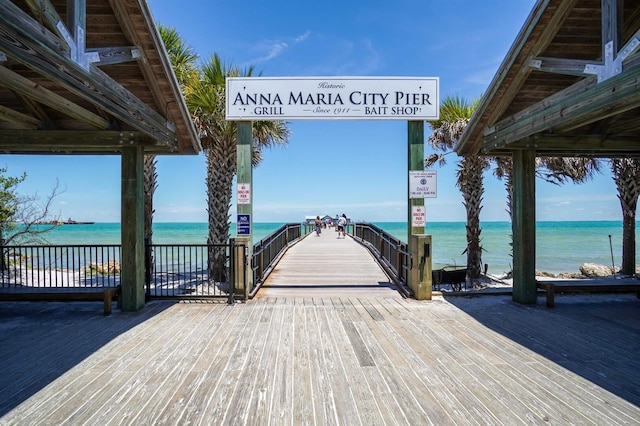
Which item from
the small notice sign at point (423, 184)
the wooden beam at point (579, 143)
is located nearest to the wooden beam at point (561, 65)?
the wooden beam at point (579, 143)

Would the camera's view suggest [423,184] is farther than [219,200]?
No

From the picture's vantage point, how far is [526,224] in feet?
21.4

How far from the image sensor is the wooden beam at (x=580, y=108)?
11.8 ft

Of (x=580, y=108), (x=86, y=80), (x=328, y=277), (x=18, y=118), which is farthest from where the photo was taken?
(x=328, y=277)

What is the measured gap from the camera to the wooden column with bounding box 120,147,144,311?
20.1 feet

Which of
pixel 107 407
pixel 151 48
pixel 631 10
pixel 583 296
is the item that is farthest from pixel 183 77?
pixel 583 296

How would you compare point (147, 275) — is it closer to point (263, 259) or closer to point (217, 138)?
point (263, 259)

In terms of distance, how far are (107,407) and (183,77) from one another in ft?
31.6

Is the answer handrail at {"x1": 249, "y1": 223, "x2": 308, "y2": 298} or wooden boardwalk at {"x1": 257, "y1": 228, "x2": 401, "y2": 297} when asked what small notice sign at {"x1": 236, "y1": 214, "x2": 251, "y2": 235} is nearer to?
handrail at {"x1": 249, "y1": 223, "x2": 308, "y2": 298}

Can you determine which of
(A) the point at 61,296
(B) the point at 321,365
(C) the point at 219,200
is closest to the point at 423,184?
(B) the point at 321,365

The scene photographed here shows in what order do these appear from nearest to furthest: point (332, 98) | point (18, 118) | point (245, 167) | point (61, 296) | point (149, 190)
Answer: point (18, 118) → point (61, 296) → point (332, 98) → point (245, 167) → point (149, 190)

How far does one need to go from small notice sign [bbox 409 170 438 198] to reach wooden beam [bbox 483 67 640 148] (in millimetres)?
1362

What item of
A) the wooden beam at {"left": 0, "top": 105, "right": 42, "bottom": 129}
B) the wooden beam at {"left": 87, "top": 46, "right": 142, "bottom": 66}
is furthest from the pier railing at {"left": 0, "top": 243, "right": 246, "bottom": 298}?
the wooden beam at {"left": 87, "top": 46, "right": 142, "bottom": 66}

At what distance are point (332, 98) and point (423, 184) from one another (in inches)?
99.5
